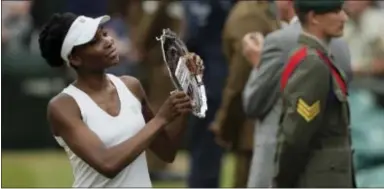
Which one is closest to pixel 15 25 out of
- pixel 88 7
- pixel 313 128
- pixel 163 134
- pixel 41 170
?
pixel 88 7

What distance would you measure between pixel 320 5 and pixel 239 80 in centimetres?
227

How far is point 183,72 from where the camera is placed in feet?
22.2

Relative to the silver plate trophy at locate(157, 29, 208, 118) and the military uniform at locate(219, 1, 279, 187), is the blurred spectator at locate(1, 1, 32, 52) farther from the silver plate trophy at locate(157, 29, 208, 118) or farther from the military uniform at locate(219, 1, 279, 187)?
the silver plate trophy at locate(157, 29, 208, 118)

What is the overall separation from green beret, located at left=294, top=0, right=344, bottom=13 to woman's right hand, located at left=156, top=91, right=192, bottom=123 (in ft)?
3.50

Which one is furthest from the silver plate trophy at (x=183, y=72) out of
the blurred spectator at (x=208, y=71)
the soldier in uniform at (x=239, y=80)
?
the blurred spectator at (x=208, y=71)

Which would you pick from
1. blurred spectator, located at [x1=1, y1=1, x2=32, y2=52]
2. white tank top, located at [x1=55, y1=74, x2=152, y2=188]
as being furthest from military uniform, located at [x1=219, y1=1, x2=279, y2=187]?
blurred spectator, located at [x1=1, y1=1, x2=32, y2=52]

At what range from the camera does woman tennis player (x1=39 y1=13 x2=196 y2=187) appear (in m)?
6.81

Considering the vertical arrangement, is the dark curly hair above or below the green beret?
above

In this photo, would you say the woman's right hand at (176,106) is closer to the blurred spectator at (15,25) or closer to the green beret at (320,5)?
the green beret at (320,5)

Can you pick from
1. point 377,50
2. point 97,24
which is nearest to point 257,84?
point 97,24

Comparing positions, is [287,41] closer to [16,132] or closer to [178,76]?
[178,76]

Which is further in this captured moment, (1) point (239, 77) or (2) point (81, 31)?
(1) point (239, 77)

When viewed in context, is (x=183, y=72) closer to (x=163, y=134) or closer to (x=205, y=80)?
(x=163, y=134)

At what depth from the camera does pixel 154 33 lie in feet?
41.5
